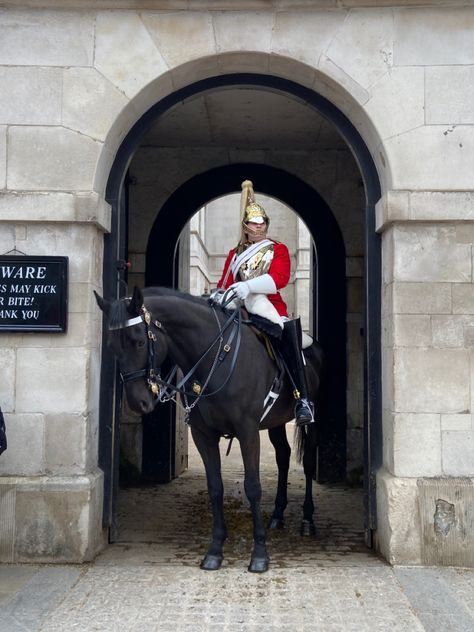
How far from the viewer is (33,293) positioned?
502cm

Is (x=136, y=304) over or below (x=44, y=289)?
below

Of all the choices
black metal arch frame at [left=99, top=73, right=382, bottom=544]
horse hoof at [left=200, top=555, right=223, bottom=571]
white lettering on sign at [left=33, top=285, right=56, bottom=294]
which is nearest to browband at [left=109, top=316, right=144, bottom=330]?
white lettering on sign at [left=33, top=285, right=56, bottom=294]

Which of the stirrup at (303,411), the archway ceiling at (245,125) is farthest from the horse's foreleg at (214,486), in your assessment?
the archway ceiling at (245,125)

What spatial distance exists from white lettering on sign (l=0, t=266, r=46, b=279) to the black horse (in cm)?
93

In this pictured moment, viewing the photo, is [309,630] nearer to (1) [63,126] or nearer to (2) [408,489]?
(2) [408,489]

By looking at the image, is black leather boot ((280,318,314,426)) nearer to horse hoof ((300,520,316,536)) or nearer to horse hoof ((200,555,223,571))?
horse hoof ((300,520,316,536))

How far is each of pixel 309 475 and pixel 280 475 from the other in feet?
0.90

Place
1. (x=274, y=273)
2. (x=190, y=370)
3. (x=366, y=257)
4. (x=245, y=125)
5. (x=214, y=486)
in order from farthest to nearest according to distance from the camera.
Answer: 1. (x=245, y=125)
2. (x=366, y=257)
3. (x=274, y=273)
4. (x=214, y=486)
5. (x=190, y=370)

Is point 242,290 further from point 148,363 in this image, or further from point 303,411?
point 303,411

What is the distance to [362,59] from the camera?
514 centimetres

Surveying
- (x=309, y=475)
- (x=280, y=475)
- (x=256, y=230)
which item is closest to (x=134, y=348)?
(x=256, y=230)

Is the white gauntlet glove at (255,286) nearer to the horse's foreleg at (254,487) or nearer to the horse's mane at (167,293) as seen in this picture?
the horse's mane at (167,293)

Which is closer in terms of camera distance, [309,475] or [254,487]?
[254,487]

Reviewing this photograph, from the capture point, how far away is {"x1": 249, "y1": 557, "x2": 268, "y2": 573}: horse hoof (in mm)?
4727
